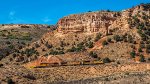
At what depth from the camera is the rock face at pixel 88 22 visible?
94.2m

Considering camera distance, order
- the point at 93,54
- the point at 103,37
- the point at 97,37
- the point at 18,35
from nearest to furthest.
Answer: the point at 93,54
the point at 103,37
the point at 97,37
the point at 18,35

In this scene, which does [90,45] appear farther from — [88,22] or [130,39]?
[88,22]

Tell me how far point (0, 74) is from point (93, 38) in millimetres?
28089

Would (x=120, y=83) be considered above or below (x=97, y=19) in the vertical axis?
below

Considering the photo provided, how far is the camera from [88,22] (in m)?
96.5

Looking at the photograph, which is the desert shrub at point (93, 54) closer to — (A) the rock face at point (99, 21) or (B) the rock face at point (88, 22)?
(A) the rock face at point (99, 21)

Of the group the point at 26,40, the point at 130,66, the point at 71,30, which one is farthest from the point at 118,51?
the point at 26,40

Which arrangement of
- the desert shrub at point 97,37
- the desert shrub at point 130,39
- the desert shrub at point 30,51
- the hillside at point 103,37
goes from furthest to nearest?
the desert shrub at point 30,51, the desert shrub at point 97,37, the desert shrub at point 130,39, the hillside at point 103,37

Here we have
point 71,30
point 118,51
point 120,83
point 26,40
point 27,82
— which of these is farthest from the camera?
point 26,40

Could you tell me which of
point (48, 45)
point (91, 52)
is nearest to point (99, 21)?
point (48, 45)

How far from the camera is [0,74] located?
2662 inches

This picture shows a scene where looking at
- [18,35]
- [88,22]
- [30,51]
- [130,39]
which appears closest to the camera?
[130,39]

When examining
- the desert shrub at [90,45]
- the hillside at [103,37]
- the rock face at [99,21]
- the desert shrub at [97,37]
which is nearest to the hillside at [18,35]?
the hillside at [103,37]

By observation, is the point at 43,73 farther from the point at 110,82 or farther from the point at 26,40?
the point at 26,40
